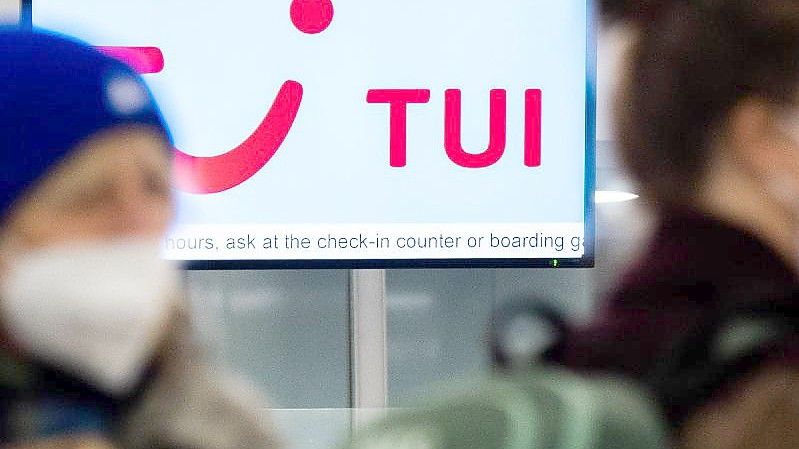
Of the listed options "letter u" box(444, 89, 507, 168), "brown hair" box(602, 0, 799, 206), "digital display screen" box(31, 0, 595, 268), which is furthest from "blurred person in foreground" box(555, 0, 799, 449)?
"letter u" box(444, 89, 507, 168)

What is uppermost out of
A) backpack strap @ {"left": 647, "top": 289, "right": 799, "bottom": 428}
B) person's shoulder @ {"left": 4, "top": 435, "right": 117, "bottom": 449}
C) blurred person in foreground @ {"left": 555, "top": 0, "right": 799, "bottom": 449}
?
blurred person in foreground @ {"left": 555, "top": 0, "right": 799, "bottom": 449}

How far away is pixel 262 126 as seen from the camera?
121 centimetres

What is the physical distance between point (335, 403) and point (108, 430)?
304 mm

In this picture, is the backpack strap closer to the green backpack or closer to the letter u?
the green backpack

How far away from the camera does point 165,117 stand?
729 mm

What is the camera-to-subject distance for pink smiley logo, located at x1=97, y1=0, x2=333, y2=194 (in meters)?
0.98

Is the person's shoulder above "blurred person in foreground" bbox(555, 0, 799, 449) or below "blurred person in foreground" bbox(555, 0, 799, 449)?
below

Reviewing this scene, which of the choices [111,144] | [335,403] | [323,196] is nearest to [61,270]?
[111,144]

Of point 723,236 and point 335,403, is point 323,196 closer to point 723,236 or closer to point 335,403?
point 335,403

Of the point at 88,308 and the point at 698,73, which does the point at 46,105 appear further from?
the point at 698,73

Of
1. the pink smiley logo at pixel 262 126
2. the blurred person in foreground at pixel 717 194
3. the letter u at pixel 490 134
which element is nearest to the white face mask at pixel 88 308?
the pink smiley logo at pixel 262 126

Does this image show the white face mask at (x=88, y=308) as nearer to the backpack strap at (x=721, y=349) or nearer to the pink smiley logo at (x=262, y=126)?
the pink smiley logo at (x=262, y=126)

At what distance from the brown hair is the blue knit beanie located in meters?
0.42

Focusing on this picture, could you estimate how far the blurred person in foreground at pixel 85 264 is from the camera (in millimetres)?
647
